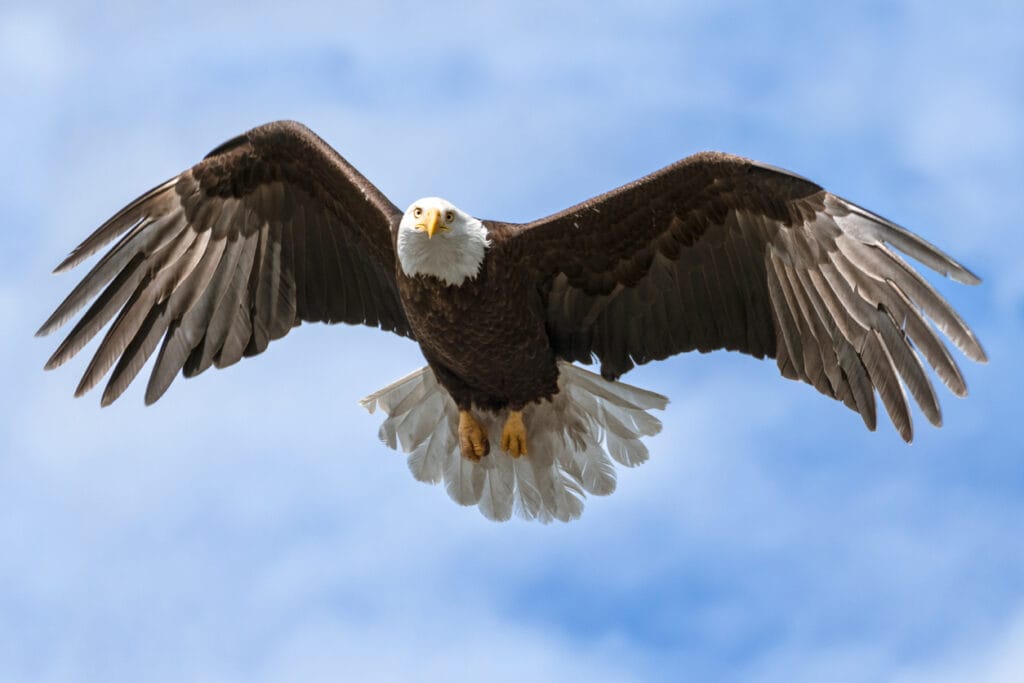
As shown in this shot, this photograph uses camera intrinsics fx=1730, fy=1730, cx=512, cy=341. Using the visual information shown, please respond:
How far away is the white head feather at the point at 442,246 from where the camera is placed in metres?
8.70

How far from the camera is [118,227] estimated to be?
9562mm

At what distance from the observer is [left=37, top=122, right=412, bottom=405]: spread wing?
31.1ft

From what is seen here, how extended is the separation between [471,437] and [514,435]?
0.80 feet

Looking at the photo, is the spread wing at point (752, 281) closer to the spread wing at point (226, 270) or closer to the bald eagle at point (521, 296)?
the bald eagle at point (521, 296)

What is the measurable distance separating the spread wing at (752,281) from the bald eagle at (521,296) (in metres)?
0.01

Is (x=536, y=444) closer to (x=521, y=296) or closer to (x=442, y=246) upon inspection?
(x=521, y=296)

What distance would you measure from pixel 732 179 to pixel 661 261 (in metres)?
0.64

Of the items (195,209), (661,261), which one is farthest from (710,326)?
(195,209)

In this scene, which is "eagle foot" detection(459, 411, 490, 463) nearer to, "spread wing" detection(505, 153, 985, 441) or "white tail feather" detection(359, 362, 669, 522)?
"white tail feather" detection(359, 362, 669, 522)

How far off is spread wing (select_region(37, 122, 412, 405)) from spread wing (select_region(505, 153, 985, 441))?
3.63 feet

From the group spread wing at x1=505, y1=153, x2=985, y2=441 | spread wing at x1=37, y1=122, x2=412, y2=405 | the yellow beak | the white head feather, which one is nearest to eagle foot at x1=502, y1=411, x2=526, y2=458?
spread wing at x1=505, y1=153, x2=985, y2=441

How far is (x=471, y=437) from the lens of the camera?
9734 millimetres

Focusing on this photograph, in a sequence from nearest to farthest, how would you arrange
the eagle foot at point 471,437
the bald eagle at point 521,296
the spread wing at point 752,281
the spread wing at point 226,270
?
the spread wing at point 752,281 < the bald eagle at point 521,296 < the spread wing at point 226,270 < the eagle foot at point 471,437

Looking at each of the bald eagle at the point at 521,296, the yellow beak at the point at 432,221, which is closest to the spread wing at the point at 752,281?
the bald eagle at the point at 521,296
